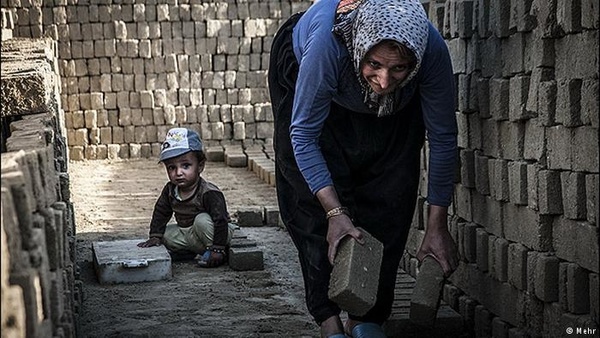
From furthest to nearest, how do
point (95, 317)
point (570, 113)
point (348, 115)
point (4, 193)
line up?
point (95, 317) → point (348, 115) → point (570, 113) → point (4, 193)

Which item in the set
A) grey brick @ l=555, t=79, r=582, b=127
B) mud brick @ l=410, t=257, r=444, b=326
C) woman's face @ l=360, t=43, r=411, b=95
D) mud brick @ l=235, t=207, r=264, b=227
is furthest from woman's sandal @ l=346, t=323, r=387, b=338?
mud brick @ l=235, t=207, r=264, b=227

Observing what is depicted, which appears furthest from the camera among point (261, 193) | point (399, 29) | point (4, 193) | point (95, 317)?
Answer: point (261, 193)

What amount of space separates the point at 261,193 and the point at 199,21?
4.76m

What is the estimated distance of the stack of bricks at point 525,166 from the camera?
4.28m

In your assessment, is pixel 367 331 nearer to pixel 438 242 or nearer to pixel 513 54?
pixel 438 242

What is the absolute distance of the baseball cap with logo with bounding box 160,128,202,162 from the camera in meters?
7.62

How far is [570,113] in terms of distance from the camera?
14.2 ft

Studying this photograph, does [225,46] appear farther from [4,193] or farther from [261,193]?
[4,193]

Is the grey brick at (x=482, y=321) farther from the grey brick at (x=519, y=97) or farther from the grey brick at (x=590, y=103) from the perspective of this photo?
the grey brick at (x=590, y=103)

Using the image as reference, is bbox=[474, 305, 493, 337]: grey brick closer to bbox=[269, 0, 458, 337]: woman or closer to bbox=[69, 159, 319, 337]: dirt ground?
bbox=[269, 0, 458, 337]: woman

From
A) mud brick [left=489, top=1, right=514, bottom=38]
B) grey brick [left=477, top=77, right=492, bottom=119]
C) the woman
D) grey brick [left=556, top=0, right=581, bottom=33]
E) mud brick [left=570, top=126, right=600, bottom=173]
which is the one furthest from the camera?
grey brick [left=477, top=77, right=492, bottom=119]

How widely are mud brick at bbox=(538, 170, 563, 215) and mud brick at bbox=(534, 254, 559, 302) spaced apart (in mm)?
199

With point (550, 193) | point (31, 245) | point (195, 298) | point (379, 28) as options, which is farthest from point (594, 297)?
point (195, 298)

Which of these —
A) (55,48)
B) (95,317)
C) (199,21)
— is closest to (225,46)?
(199,21)
